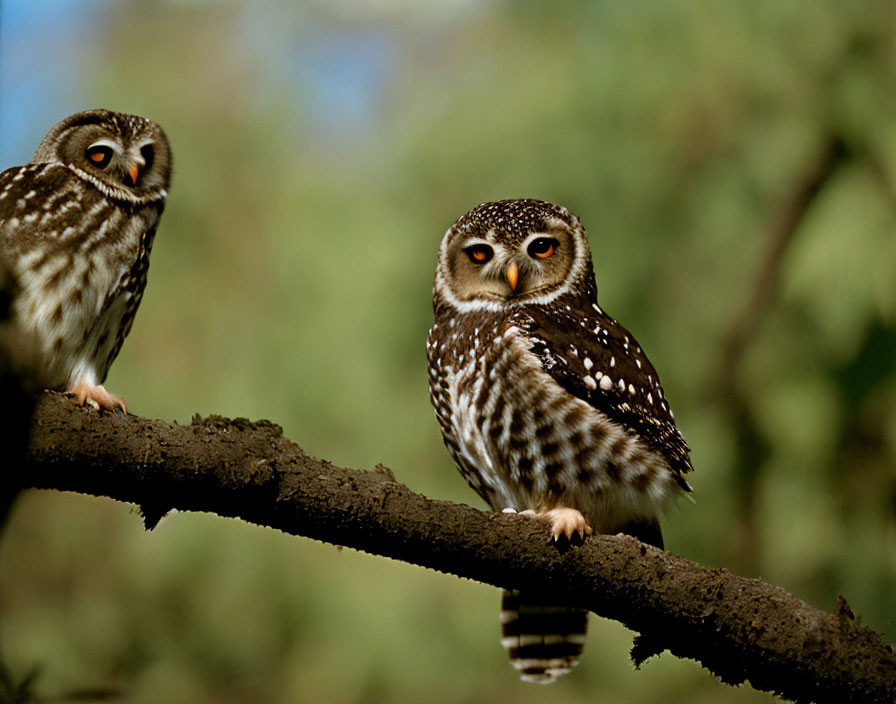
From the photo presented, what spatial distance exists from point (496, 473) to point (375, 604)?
10.3 feet

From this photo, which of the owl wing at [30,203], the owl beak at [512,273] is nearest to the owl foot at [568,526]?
the owl beak at [512,273]

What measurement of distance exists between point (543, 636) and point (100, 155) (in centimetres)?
148

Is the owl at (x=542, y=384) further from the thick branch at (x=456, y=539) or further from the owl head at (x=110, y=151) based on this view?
the owl head at (x=110, y=151)

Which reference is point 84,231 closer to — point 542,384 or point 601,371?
point 542,384

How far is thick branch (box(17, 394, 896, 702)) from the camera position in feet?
5.01

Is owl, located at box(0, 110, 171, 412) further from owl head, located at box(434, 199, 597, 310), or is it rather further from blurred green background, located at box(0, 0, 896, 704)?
blurred green background, located at box(0, 0, 896, 704)

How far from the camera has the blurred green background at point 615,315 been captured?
14.7 ft

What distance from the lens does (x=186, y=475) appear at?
5.11ft

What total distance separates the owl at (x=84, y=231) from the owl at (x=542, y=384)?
66cm

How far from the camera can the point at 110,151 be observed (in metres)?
2.30

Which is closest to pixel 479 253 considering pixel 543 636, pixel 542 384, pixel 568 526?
pixel 542 384

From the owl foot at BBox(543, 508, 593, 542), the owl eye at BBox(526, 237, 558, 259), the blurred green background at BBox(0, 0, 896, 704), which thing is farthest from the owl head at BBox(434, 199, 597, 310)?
the blurred green background at BBox(0, 0, 896, 704)

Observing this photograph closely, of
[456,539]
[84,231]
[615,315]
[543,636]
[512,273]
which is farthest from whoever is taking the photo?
[615,315]

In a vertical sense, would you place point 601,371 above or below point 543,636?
above
